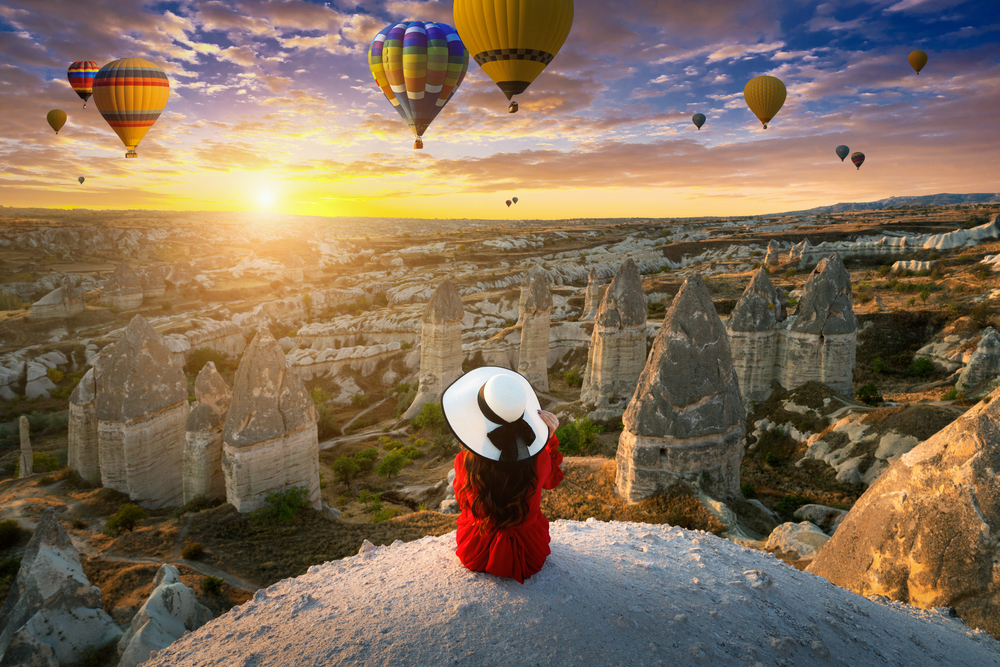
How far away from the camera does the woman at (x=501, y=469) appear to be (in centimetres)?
502

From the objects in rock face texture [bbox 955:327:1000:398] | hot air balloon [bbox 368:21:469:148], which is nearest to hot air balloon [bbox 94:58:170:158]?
hot air balloon [bbox 368:21:469:148]

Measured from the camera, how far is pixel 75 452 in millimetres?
20078

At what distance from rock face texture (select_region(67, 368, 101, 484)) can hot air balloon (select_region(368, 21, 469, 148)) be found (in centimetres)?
1865

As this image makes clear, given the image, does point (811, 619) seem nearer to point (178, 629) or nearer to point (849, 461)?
point (178, 629)

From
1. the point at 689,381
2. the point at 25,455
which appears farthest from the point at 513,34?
the point at 25,455

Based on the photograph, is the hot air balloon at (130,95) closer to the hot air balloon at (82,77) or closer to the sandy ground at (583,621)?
the hot air balloon at (82,77)

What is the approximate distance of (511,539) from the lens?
5.38m

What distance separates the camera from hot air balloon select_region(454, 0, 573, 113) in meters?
21.1

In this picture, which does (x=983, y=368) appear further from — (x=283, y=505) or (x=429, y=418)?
(x=283, y=505)

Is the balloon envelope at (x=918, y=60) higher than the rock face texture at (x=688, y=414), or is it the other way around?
the balloon envelope at (x=918, y=60)

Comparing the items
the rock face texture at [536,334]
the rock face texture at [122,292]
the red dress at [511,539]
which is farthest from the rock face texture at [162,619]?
the rock face texture at [122,292]

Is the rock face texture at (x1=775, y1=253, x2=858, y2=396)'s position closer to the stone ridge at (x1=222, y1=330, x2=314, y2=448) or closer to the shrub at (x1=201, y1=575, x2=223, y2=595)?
the stone ridge at (x1=222, y1=330, x2=314, y2=448)

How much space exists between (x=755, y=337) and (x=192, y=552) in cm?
2244

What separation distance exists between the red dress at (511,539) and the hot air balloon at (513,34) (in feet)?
68.6
